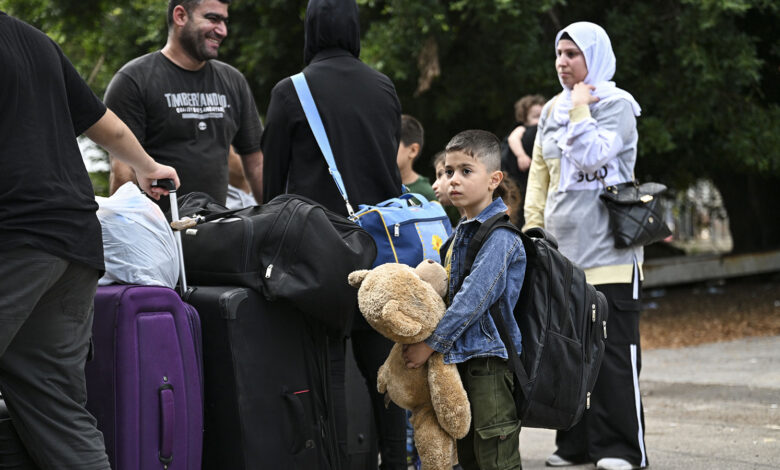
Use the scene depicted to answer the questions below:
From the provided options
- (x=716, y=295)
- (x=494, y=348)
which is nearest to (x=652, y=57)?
(x=716, y=295)

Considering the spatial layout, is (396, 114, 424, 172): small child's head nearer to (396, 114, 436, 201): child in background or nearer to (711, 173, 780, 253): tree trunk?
(396, 114, 436, 201): child in background

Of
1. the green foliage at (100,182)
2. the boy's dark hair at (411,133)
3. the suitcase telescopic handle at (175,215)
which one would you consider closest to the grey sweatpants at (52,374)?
the suitcase telescopic handle at (175,215)

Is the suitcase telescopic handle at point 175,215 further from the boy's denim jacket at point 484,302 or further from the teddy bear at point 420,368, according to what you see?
the boy's denim jacket at point 484,302

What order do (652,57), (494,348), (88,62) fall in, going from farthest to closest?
(88,62)
(652,57)
(494,348)

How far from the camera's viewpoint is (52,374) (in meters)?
3.11

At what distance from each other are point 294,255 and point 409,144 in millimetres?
2671

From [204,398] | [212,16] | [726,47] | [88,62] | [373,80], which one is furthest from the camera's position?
[88,62]

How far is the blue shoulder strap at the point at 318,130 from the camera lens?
4.23 m

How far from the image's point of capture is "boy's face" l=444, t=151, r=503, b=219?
3805 millimetres

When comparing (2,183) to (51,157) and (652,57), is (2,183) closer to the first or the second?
(51,157)

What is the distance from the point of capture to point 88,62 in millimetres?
12875

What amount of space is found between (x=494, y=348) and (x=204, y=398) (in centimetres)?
115

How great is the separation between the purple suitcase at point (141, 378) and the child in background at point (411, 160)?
2.74 metres

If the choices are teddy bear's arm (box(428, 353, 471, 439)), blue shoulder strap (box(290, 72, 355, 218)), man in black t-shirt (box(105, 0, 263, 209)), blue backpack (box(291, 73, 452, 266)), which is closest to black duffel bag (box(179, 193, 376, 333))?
blue backpack (box(291, 73, 452, 266))
